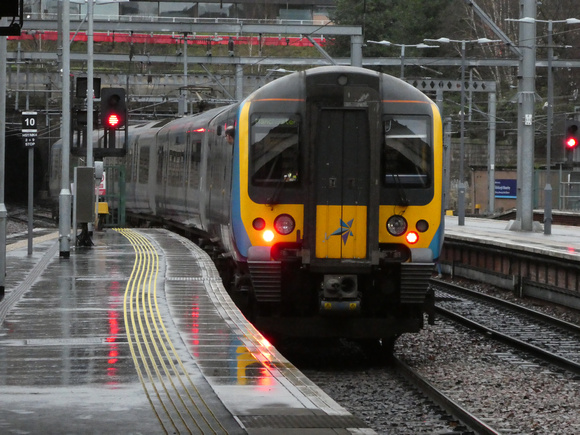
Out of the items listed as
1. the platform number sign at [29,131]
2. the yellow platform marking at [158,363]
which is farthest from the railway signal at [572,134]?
the yellow platform marking at [158,363]

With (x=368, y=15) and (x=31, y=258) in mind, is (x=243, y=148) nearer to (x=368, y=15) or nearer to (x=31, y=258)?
(x=31, y=258)

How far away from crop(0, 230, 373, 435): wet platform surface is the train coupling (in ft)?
3.21

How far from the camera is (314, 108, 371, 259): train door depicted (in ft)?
42.9

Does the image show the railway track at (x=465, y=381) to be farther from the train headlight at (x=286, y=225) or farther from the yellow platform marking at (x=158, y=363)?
the yellow platform marking at (x=158, y=363)

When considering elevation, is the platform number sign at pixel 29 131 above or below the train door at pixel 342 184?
above

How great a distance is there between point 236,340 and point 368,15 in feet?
200

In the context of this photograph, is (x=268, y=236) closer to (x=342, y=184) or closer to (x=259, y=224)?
(x=259, y=224)

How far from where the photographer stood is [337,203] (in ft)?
43.0

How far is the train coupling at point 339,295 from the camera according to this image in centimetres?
1292

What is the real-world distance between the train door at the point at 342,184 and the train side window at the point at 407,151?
0.37 meters

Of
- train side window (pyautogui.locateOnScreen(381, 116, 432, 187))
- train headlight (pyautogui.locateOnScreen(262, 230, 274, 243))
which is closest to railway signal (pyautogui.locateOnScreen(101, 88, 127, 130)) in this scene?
train headlight (pyautogui.locateOnScreen(262, 230, 274, 243))

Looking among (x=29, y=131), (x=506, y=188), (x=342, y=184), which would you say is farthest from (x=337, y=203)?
(x=506, y=188)

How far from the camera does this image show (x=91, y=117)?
1016 inches

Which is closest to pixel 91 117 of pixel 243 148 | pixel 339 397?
pixel 243 148
